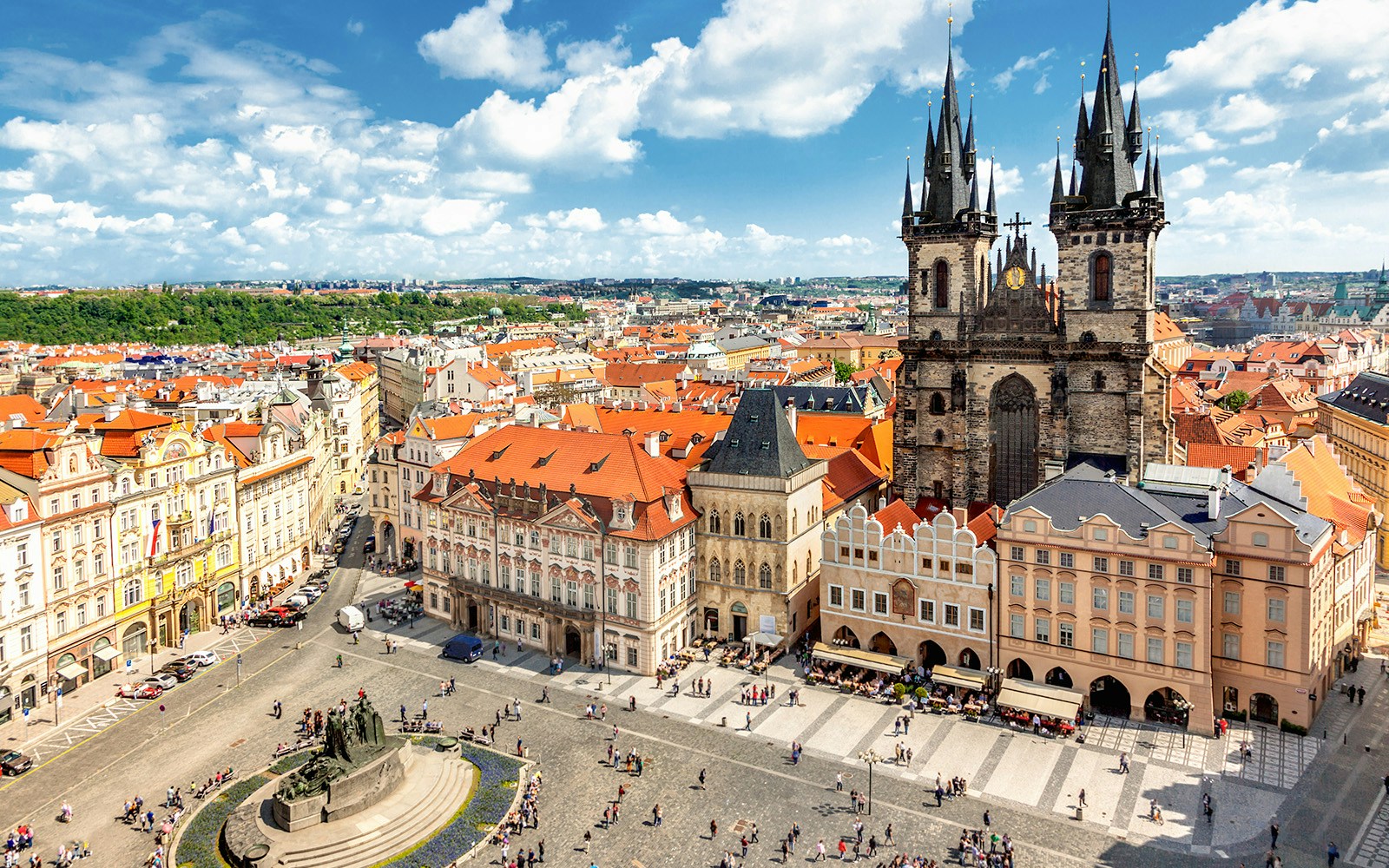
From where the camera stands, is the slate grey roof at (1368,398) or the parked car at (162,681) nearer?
the parked car at (162,681)

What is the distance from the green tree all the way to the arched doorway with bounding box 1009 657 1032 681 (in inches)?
3972

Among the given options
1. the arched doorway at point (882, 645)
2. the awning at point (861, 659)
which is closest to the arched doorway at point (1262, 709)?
the awning at point (861, 659)

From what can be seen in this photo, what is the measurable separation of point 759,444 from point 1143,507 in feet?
84.0

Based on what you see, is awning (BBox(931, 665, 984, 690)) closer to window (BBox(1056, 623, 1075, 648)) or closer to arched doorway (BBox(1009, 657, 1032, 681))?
arched doorway (BBox(1009, 657, 1032, 681))

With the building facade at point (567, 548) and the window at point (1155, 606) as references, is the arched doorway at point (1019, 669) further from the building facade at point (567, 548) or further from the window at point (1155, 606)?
the building facade at point (567, 548)

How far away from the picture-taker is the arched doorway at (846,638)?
68.7 metres

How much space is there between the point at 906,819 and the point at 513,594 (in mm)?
35233

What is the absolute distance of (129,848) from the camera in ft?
154

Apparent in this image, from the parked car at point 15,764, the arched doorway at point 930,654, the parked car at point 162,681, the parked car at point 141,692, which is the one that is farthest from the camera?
the parked car at point 162,681

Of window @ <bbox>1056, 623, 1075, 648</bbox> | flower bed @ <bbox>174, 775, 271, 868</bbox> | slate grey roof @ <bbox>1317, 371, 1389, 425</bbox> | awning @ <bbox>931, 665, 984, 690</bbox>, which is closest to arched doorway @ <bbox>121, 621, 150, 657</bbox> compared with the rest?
flower bed @ <bbox>174, 775, 271, 868</bbox>

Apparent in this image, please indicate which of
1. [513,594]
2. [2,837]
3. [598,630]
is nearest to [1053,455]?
[598,630]

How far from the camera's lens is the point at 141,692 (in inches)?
2569

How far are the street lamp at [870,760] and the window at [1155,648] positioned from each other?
17393 millimetres

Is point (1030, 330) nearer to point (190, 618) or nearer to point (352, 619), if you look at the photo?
point (352, 619)
